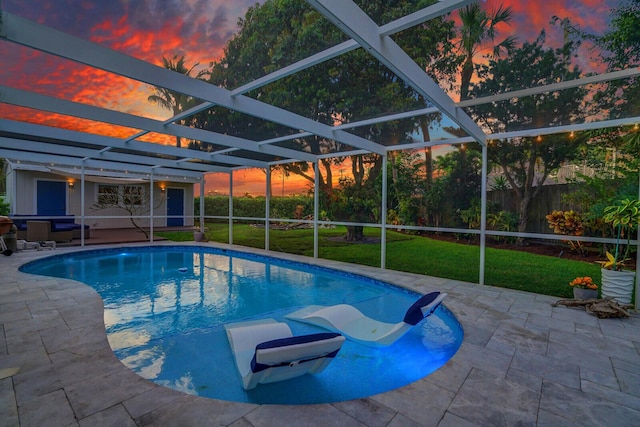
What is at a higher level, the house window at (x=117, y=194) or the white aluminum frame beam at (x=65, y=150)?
the white aluminum frame beam at (x=65, y=150)

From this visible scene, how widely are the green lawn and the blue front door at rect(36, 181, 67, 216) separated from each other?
16.4 feet

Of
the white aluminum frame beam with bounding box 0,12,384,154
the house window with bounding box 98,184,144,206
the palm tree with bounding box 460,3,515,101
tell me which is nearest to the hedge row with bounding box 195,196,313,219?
the house window with bounding box 98,184,144,206

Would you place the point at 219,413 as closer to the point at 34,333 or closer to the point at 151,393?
the point at 151,393

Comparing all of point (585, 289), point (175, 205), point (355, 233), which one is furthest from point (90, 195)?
point (585, 289)

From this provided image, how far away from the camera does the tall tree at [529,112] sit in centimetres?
430

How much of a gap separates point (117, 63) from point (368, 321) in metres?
4.82

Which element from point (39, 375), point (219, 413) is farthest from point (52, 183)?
point (219, 413)

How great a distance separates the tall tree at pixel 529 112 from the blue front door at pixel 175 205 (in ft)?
59.6

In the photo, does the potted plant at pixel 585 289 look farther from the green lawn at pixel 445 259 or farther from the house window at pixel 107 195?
the house window at pixel 107 195

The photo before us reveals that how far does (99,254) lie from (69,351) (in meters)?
9.30

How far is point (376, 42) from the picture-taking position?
308cm

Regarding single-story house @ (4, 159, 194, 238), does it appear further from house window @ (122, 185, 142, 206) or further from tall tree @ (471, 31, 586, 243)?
tall tree @ (471, 31, 586, 243)

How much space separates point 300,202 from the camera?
1378cm

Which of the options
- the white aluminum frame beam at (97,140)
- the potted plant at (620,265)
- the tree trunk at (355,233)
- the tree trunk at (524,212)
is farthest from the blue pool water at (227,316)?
the tree trunk at (355,233)
